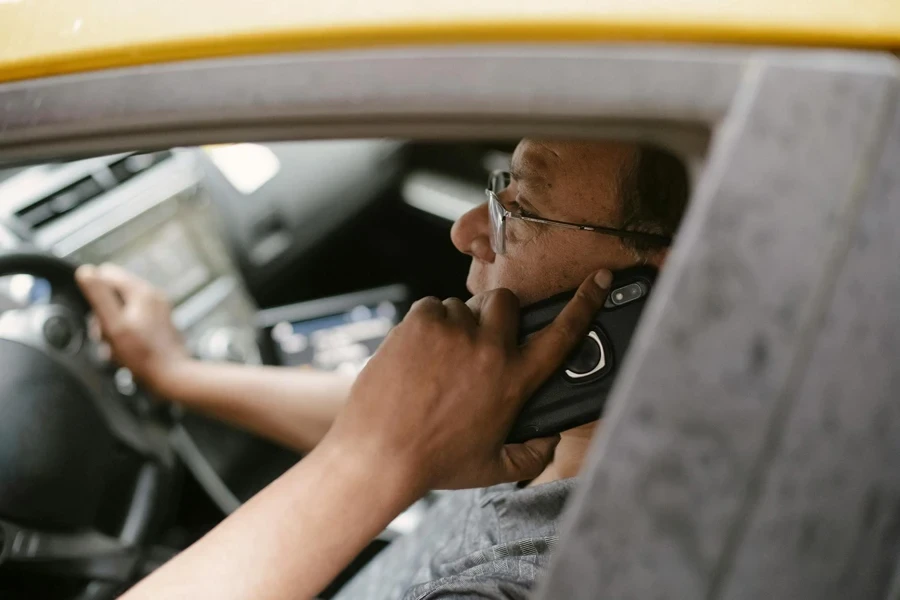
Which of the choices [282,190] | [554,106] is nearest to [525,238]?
[554,106]

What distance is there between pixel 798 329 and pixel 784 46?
0.60 feet

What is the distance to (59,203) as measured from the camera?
1.39 m

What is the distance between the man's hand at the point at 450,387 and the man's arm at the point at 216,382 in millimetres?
643

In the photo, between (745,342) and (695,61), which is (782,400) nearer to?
(745,342)

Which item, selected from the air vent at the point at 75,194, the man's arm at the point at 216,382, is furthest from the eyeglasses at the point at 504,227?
the air vent at the point at 75,194

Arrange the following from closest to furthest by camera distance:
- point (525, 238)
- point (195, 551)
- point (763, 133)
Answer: point (763, 133), point (195, 551), point (525, 238)

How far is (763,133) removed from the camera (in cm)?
43

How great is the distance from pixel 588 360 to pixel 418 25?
0.47m

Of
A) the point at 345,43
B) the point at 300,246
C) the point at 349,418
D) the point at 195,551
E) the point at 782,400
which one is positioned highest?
the point at 300,246

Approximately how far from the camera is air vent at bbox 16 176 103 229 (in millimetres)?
1337

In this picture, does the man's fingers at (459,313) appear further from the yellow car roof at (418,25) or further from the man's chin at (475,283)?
the yellow car roof at (418,25)

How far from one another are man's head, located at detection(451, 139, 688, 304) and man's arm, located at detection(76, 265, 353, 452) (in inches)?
24.7

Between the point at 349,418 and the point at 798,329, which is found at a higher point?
the point at 798,329

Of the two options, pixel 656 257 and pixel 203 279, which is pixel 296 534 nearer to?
pixel 656 257
